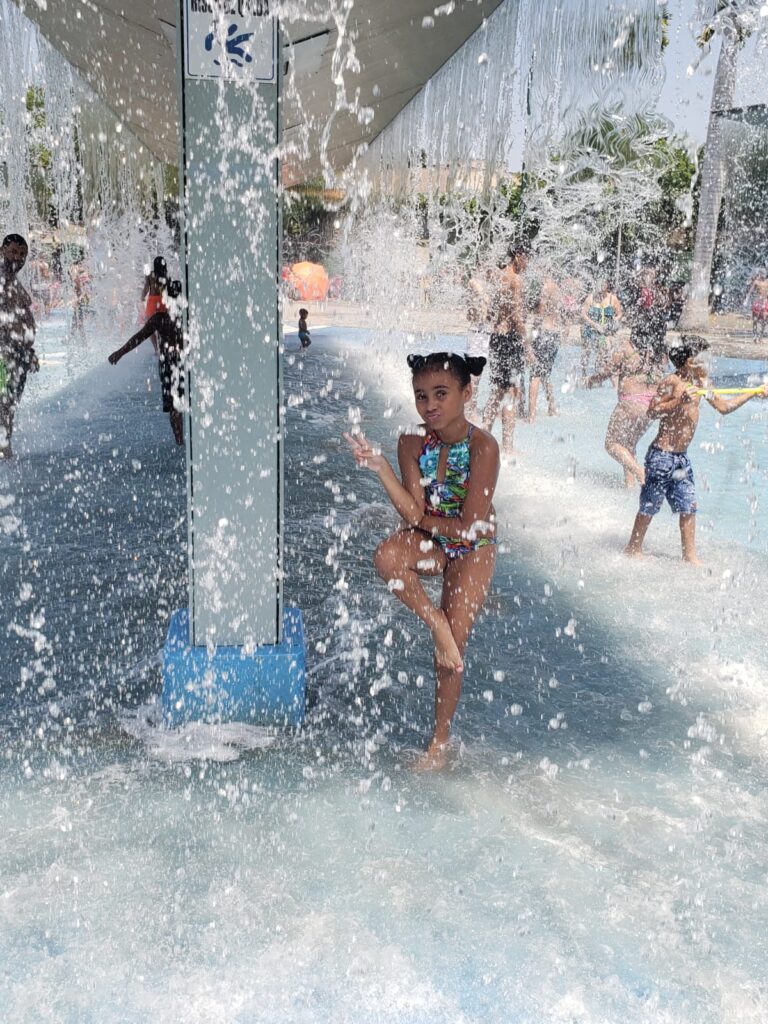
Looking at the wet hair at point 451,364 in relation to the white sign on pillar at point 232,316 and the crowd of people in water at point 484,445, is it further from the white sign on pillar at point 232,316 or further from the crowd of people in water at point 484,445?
the white sign on pillar at point 232,316

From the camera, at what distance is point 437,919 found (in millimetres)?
2592

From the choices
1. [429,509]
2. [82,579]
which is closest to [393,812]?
[429,509]

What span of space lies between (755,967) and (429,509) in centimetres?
169

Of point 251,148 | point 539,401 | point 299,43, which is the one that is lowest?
point 539,401

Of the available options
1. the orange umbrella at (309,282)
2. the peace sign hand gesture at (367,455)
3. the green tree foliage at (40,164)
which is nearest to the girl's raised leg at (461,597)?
the peace sign hand gesture at (367,455)

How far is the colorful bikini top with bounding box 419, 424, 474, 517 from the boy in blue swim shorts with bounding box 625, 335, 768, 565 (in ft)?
8.81

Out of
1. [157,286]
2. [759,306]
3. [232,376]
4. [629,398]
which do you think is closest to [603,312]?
[157,286]

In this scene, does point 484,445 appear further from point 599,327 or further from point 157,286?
point 599,327

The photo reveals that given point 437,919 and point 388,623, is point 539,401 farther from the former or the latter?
point 437,919

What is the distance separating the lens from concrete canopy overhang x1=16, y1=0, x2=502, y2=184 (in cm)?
545

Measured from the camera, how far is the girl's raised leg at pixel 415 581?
10.3 ft

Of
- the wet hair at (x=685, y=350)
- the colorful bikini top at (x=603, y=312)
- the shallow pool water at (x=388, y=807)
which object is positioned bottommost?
the shallow pool water at (x=388, y=807)

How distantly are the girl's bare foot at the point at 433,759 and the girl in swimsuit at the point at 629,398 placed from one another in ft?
12.8

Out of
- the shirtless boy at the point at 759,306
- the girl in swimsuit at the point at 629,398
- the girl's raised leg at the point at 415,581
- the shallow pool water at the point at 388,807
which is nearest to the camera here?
the shallow pool water at the point at 388,807
